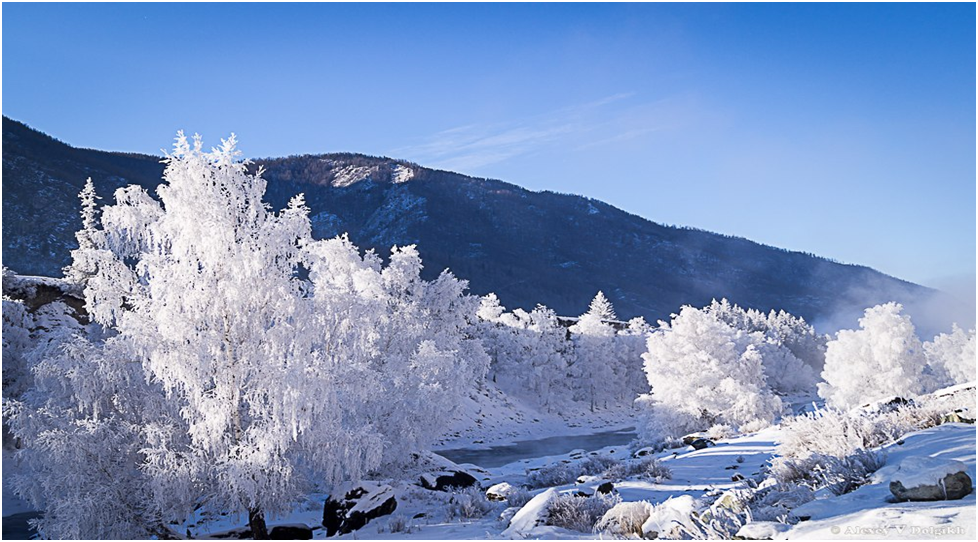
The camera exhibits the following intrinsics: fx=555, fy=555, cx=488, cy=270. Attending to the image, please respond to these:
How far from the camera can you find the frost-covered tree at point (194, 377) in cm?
1061

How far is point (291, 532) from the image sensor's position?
40.5ft

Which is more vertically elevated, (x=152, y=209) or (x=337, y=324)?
(x=152, y=209)

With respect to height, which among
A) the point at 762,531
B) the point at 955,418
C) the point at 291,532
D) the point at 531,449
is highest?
the point at 955,418

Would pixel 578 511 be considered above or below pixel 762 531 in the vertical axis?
below

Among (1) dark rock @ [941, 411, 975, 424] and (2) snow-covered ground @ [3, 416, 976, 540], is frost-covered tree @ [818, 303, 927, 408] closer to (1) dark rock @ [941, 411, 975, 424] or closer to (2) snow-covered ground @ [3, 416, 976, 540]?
(2) snow-covered ground @ [3, 416, 976, 540]

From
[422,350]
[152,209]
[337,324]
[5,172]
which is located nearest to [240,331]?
[337,324]

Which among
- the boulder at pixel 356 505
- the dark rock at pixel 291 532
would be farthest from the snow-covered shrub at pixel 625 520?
the dark rock at pixel 291 532

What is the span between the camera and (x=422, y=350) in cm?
2194

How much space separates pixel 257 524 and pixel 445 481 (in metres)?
6.42

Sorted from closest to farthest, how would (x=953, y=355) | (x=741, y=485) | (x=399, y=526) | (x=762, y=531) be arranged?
1. (x=762, y=531)
2. (x=399, y=526)
3. (x=741, y=485)
4. (x=953, y=355)

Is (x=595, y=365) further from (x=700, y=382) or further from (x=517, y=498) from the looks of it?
(x=517, y=498)

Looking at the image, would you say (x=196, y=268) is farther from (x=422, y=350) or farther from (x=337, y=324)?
(x=422, y=350)

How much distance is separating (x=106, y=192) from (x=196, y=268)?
128676 mm

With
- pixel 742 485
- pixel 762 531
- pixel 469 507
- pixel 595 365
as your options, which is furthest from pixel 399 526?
pixel 595 365
